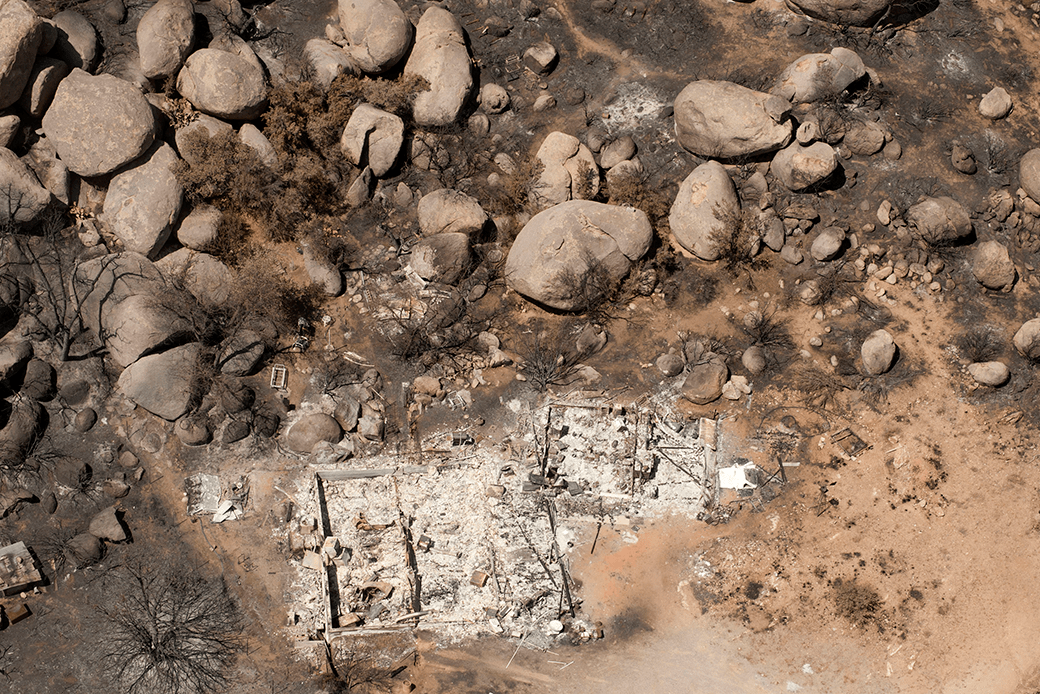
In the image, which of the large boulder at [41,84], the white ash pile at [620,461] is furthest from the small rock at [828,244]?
the large boulder at [41,84]

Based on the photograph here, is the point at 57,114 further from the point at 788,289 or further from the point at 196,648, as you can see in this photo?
the point at 788,289

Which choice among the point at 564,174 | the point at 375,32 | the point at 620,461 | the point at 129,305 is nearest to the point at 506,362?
the point at 620,461

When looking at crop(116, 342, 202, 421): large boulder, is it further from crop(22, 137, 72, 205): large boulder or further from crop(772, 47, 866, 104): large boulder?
crop(772, 47, 866, 104): large boulder

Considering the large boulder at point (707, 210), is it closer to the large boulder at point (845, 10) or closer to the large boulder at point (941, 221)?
the large boulder at point (941, 221)

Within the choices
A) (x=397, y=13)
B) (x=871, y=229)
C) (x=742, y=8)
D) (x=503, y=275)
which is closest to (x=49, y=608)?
(x=503, y=275)

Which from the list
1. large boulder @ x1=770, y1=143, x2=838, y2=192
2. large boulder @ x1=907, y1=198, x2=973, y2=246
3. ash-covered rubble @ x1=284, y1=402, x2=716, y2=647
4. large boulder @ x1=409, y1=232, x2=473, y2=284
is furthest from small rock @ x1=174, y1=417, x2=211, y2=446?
large boulder @ x1=907, y1=198, x2=973, y2=246
